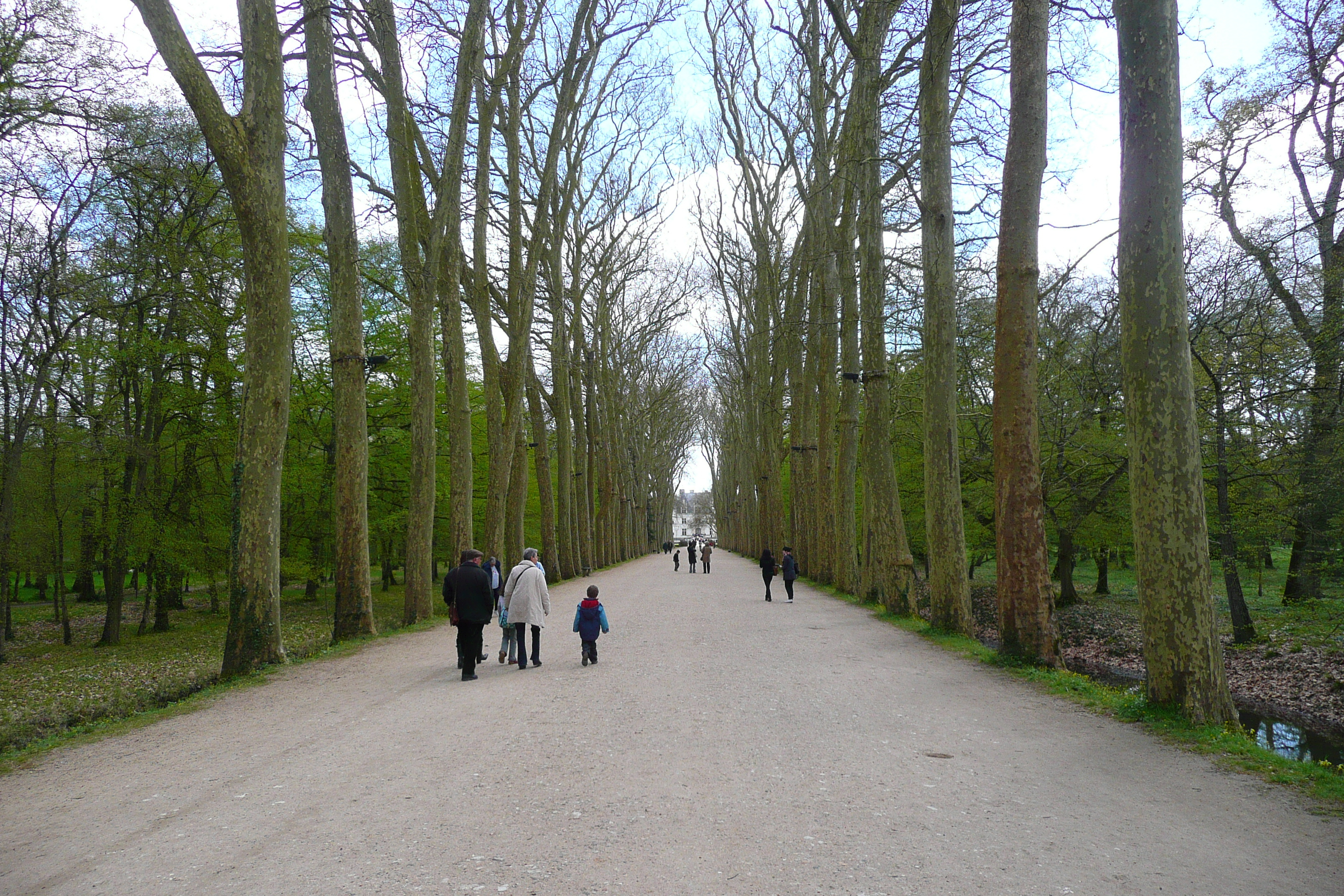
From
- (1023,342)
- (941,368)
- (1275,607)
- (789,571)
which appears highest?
(941,368)

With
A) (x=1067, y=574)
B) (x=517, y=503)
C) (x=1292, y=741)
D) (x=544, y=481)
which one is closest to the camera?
(x=1292, y=741)

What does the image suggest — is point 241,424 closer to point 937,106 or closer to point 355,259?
point 355,259

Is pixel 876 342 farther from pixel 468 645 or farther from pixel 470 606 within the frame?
pixel 468 645

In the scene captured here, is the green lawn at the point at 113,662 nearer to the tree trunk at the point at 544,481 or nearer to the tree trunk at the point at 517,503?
the tree trunk at the point at 517,503

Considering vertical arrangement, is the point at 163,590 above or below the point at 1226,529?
below

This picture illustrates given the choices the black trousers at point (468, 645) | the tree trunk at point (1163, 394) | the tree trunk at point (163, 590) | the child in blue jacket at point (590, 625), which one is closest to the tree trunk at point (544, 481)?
the tree trunk at point (163, 590)

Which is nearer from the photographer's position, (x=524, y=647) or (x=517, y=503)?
(x=524, y=647)

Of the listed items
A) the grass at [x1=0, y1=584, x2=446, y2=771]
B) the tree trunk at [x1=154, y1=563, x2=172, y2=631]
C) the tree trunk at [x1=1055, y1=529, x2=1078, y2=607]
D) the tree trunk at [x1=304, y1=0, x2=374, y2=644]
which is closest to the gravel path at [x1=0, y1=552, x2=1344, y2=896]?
the grass at [x1=0, y1=584, x2=446, y2=771]

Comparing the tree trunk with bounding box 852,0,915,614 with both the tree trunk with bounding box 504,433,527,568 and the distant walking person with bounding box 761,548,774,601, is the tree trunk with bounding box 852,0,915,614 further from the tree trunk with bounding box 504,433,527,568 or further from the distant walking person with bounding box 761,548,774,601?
the tree trunk with bounding box 504,433,527,568

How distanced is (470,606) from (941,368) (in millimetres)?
7813

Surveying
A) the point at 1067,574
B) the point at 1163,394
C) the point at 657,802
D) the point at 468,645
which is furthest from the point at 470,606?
the point at 1067,574

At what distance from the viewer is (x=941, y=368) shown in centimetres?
1227

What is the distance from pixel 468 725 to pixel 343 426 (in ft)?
26.0

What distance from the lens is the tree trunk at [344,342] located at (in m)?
13.2
